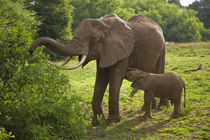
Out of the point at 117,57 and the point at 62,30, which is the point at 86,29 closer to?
the point at 117,57

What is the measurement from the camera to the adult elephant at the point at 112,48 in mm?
6098

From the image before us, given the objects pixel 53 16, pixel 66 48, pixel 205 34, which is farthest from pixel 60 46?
pixel 205 34

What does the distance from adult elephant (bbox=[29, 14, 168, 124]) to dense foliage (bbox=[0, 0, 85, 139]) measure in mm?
593

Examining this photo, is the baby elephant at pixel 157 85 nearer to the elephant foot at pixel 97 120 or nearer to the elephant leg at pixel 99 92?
the elephant leg at pixel 99 92

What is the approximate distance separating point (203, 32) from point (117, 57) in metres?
60.0

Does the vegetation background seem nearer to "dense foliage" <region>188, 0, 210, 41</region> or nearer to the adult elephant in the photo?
the adult elephant

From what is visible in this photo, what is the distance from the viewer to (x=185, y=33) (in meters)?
57.2

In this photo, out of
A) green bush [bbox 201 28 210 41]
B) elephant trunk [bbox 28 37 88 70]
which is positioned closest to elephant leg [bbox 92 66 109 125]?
elephant trunk [bbox 28 37 88 70]

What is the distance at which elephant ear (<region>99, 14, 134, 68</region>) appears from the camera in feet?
21.1

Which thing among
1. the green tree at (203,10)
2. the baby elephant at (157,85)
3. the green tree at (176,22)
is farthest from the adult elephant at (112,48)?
the green tree at (203,10)

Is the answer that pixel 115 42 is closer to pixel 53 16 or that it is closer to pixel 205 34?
pixel 53 16

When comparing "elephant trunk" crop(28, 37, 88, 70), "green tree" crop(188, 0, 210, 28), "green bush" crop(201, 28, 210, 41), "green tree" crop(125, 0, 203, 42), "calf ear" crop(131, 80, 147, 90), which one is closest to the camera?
"elephant trunk" crop(28, 37, 88, 70)

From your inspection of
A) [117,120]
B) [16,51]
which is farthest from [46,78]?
[117,120]

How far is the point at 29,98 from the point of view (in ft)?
14.9
